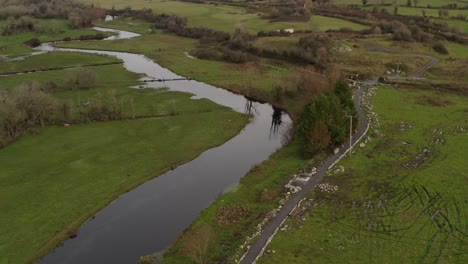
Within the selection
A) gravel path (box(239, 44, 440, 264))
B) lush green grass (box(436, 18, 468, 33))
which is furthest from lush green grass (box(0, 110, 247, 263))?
lush green grass (box(436, 18, 468, 33))

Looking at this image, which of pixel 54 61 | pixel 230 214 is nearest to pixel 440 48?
pixel 230 214

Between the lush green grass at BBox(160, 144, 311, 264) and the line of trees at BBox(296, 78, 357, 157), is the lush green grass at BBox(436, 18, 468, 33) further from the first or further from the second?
the lush green grass at BBox(160, 144, 311, 264)

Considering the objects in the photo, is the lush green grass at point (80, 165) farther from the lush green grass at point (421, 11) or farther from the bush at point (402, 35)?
the lush green grass at point (421, 11)

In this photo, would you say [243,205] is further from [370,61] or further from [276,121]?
[370,61]

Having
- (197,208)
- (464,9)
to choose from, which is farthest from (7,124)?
(464,9)

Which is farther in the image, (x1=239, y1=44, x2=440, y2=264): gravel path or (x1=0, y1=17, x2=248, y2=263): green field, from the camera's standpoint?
(x1=0, y1=17, x2=248, y2=263): green field

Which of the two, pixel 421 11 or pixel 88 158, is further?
pixel 421 11

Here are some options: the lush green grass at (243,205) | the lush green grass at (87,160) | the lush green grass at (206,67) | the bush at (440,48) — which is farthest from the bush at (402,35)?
the lush green grass at (243,205)
